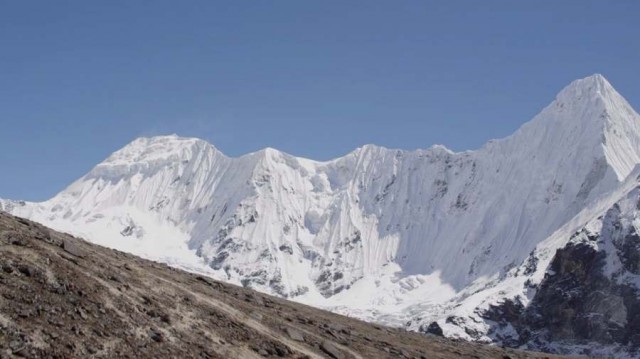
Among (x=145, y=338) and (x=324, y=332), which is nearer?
(x=145, y=338)

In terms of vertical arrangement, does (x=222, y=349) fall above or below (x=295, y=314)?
below

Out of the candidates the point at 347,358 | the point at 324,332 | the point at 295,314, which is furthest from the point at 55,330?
the point at 295,314

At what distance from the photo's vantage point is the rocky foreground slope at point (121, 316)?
3186cm

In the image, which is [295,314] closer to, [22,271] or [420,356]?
[420,356]

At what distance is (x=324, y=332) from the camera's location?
52031 millimetres

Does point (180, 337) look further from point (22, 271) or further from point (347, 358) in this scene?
point (347, 358)

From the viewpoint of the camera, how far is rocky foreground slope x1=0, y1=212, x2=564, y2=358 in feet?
105

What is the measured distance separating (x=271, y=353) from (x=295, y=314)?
1647 centimetres

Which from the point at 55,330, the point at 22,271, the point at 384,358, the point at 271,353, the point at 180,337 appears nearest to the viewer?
the point at 55,330

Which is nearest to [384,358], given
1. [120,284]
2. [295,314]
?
[295,314]

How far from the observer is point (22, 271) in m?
35.4

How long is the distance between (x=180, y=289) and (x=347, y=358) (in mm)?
10643

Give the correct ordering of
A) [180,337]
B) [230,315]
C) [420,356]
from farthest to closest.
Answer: [420,356]
[230,315]
[180,337]

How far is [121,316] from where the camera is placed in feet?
119
